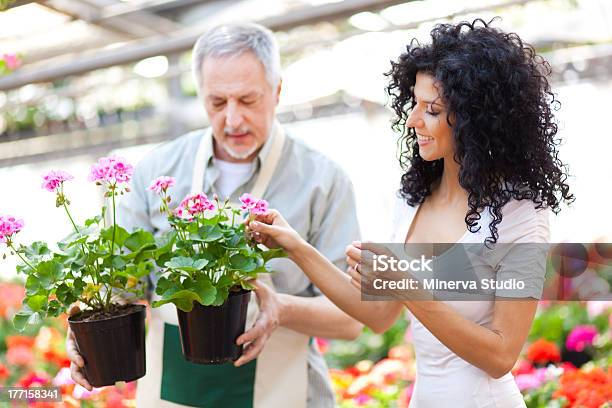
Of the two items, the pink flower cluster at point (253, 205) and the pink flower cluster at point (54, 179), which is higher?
the pink flower cluster at point (54, 179)

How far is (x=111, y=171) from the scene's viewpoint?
1.54m

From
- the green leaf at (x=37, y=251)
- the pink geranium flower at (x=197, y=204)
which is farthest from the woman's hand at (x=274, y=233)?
the green leaf at (x=37, y=251)

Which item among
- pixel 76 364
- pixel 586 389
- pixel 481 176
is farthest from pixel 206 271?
pixel 586 389

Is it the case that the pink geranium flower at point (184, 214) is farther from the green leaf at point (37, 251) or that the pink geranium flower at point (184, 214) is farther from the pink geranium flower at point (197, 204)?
the green leaf at point (37, 251)

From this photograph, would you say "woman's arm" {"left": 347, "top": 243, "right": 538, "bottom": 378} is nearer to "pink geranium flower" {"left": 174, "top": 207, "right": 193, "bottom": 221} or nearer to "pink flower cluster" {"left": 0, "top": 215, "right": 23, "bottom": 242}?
"pink geranium flower" {"left": 174, "top": 207, "right": 193, "bottom": 221}

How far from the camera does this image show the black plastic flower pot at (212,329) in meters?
1.61

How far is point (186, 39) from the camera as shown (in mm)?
2986

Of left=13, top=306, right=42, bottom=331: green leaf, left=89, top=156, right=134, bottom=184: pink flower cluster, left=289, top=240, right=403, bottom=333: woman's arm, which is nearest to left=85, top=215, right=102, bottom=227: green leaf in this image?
left=89, top=156, right=134, bottom=184: pink flower cluster

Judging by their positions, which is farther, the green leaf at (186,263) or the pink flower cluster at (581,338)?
the pink flower cluster at (581,338)

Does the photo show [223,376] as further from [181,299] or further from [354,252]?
[354,252]

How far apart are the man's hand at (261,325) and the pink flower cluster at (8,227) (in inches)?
20.6

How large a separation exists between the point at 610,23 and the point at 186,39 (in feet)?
8.97

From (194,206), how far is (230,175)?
1.83 ft

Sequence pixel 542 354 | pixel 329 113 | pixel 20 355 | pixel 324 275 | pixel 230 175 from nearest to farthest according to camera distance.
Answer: pixel 324 275
pixel 230 175
pixel 542 354
pixel 20 355
pixel 329 113
